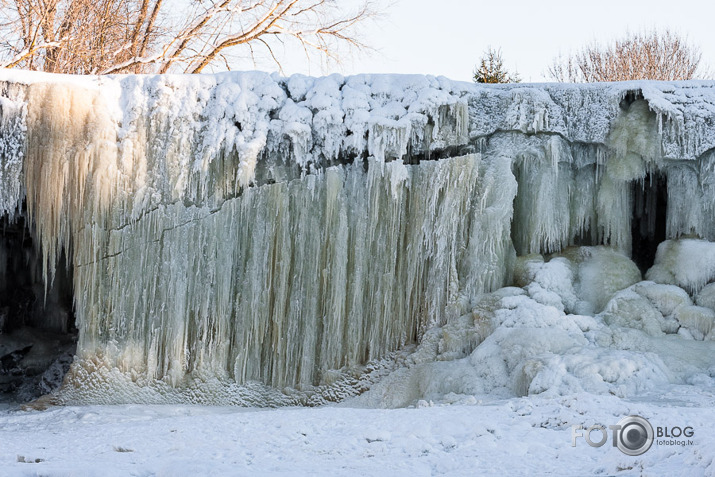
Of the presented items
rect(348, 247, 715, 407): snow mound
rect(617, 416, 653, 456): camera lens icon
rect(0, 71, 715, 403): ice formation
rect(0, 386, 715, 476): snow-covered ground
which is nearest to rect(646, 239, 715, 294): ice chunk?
rect(0, 71, 715, 403): ice formation

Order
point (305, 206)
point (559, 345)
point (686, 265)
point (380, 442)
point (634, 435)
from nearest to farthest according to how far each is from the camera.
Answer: point (634, 435)
point (380, 442)
point (559, 345)
point (686, 265)
point (305, 206)

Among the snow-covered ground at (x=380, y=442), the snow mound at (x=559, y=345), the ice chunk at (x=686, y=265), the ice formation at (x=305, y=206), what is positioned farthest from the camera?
the ice formation at (x=305, y=206)

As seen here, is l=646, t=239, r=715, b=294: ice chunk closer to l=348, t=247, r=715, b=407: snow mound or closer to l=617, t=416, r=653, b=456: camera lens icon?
l=348, t=247, r=715, b=407: snow mound

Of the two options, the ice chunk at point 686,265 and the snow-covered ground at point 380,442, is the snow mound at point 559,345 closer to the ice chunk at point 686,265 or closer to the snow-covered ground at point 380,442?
the ice chunk at point 686,265

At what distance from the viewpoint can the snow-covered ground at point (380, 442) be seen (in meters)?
5.51

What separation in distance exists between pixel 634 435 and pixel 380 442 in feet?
5.78

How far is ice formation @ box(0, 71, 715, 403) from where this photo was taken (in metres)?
9.46

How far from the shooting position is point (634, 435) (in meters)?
5.90

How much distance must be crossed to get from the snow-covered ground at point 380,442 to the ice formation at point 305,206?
5.79 feet

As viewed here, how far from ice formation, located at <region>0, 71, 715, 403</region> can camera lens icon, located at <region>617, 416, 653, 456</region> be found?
3.20m

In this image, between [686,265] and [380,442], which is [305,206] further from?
[686,265]

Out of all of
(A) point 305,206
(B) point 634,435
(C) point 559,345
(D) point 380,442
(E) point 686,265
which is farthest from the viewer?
(A) point 305,206

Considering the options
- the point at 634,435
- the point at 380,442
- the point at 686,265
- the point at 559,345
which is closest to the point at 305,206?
the point at 559,345

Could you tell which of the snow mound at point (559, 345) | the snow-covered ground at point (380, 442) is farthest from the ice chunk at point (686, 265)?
the snow-covered ground at point (380, 442)
